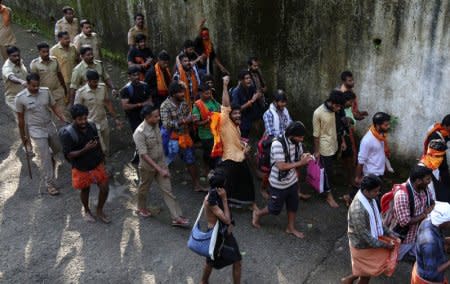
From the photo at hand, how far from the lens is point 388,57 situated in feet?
24.1

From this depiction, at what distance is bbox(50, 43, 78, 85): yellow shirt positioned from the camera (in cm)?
920

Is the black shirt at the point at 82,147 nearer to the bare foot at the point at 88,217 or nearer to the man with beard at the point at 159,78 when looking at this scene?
the bare foot at the point at 88,217

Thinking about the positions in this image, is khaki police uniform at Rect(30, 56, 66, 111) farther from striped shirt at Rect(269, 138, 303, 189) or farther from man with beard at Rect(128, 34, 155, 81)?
striped shirt at Rect(269, 138, 303, 189)

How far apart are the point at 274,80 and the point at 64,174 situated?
3.61 metres

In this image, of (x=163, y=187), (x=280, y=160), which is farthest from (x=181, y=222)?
(x=280, y=160)

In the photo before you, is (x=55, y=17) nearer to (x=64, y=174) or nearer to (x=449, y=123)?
(x=64, y=174)

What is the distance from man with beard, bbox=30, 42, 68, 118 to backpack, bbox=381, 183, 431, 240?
5.48m

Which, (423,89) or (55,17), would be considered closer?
(423,89)

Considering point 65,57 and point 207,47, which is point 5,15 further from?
point 207,47

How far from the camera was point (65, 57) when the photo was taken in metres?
9.20

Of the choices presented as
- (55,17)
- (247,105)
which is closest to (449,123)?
(247,105)

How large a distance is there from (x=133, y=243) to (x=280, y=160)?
2110mm

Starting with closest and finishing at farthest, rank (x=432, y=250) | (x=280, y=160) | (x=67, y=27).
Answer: (x=432, y=250) → (x=280, y=160) → (x=67, y=27)

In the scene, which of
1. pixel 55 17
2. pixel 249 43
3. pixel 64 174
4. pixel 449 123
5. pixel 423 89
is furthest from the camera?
pixel 55 17
